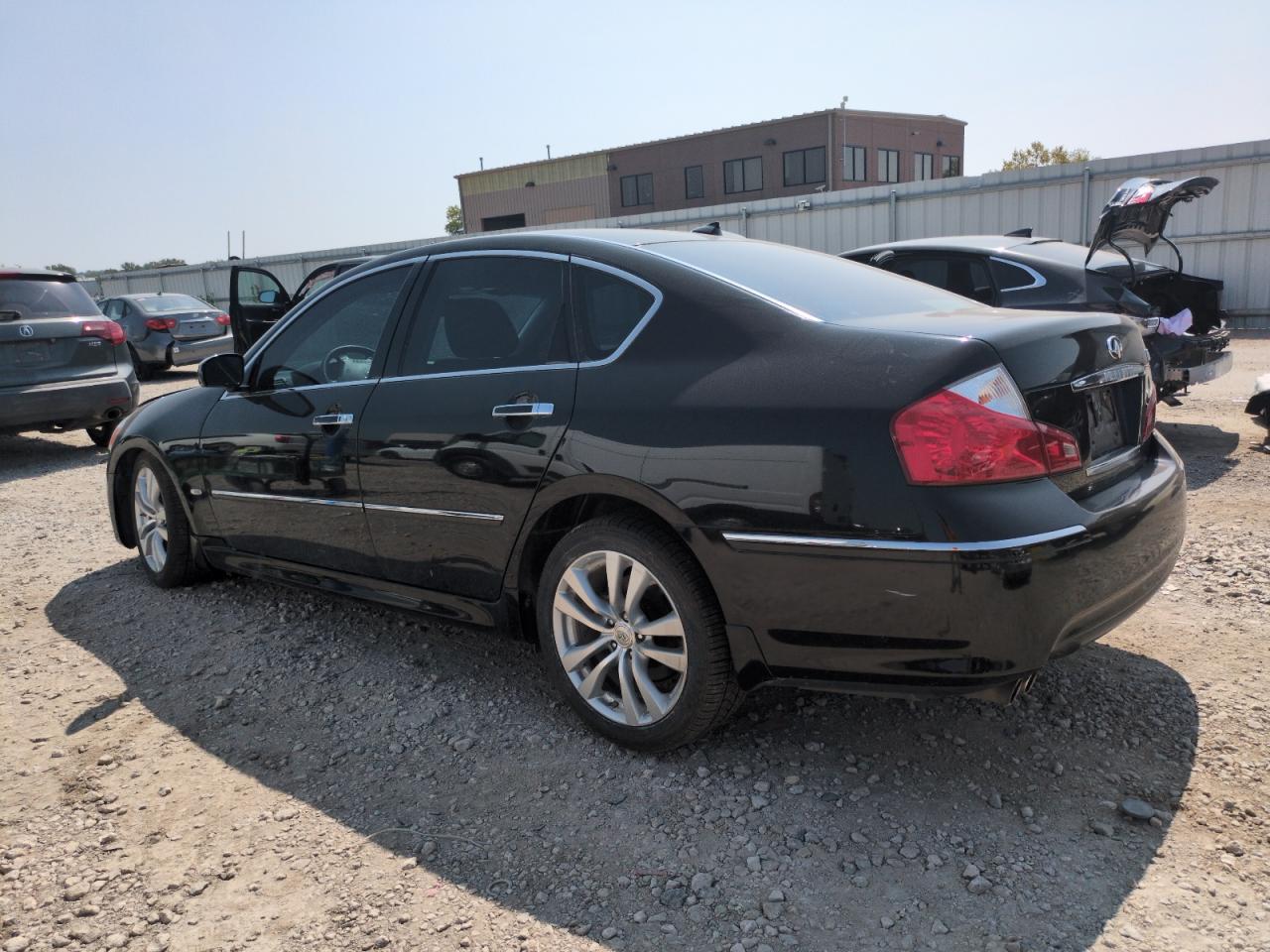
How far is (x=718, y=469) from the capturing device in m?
2.69

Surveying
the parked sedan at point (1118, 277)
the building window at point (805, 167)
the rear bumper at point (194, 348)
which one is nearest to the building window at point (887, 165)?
the building window at point (805, 167)

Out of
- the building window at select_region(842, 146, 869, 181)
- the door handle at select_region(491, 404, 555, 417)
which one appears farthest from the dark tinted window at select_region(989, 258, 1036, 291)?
the building window at select_region(842, 146, 869, 181)

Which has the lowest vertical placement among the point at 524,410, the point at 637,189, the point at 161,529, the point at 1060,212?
the point at 161,529

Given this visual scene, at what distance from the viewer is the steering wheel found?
12.9 feet

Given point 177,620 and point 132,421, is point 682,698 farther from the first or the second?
point 132,421

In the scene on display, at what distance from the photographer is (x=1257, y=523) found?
5.08 meters

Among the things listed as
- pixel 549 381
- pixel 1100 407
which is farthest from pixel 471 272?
pixel 1100 407

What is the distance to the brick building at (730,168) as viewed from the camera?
44.1 metres

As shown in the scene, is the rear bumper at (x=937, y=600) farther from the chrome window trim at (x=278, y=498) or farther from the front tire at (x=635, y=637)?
the chrome window trim at (x=278, y=498)

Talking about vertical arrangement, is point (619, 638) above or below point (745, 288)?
below

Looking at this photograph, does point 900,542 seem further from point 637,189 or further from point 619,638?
point 637,189

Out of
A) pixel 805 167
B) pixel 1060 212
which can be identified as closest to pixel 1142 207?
pixel 1060 212

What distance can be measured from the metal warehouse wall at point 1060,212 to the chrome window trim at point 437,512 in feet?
51.2

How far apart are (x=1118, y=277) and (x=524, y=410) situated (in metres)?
5.69
